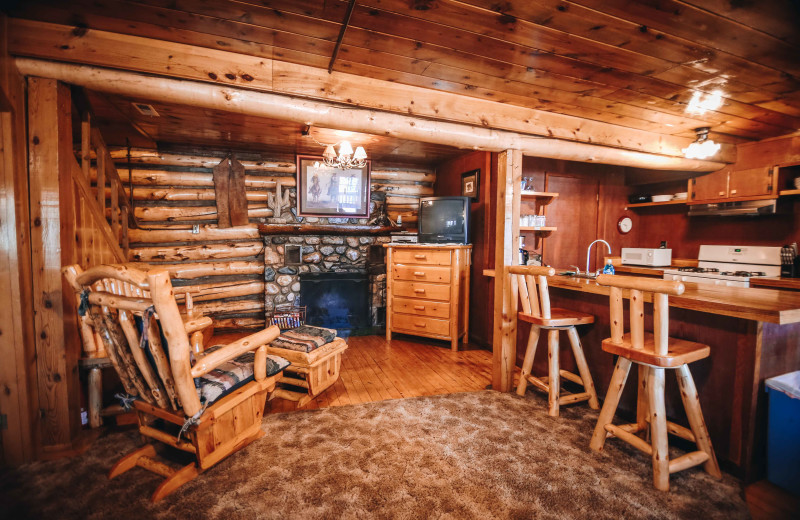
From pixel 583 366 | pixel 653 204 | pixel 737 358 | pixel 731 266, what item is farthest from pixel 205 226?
pixel 731 266

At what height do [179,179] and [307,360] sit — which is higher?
[179,179]

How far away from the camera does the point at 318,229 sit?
4914 mm

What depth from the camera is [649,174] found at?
5.00 meters

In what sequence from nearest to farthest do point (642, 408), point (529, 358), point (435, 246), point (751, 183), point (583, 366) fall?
1. point (642, 408)
2. point (583, 366)
3. point (529, 358)
4. point (751, 183)
5. point (435, 246)

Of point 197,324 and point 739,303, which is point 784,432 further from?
point 197,324

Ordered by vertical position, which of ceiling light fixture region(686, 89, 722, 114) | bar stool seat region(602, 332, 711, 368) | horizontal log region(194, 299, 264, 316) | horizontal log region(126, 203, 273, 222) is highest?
ceiling light fixture region(686, 89, 722, 114)

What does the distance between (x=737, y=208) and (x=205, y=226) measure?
7.06m

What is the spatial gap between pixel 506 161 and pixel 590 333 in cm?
170

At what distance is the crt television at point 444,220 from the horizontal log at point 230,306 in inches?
106

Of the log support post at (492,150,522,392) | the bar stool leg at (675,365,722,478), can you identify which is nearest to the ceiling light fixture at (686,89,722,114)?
the log support post at (492,150,522,392)

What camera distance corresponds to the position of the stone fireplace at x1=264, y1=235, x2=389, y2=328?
506 cm

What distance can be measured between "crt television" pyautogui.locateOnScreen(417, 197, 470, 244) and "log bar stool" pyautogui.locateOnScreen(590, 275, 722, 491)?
2498 millimetres

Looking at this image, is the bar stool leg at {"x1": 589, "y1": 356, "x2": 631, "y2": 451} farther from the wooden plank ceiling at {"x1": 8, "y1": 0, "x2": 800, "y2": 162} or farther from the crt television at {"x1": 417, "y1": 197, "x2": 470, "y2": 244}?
the crt television at {"x1": 417, "y1": 197, "x2": 470, "y2": 244}

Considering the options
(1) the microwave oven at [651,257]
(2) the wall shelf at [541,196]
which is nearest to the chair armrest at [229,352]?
(2) the wall shelf at [541,196]
